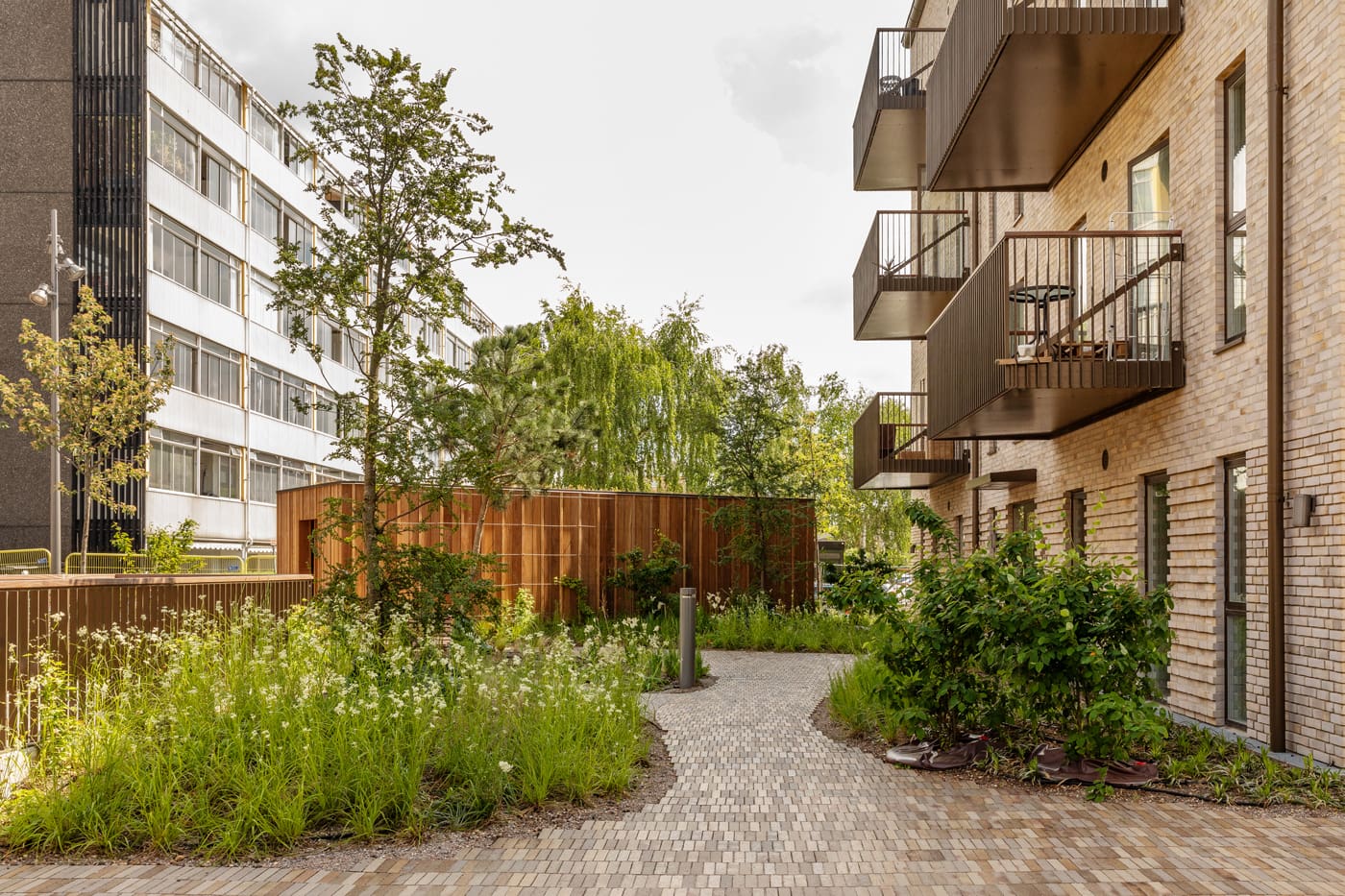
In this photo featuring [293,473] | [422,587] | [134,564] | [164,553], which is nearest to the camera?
[422,587]

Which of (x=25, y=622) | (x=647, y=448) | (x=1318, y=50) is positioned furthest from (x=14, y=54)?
(x=1318, y=50)

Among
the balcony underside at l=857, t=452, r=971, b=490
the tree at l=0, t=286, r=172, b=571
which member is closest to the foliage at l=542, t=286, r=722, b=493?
the tree at l=0, t=286, r=172, b=571

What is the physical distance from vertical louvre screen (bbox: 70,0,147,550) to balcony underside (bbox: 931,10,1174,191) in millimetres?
22829

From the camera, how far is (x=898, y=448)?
18.0 metres

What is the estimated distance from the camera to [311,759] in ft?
19.4

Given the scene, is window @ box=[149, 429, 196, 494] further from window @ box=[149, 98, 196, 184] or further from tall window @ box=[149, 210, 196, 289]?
window @ box=[149, 98, 196, 184]

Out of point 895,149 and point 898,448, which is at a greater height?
point 895,149

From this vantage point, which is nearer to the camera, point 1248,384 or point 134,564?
point 1248,384

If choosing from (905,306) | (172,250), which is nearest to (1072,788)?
(905,306)

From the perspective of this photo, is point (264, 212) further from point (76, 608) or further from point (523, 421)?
point (76, 608)

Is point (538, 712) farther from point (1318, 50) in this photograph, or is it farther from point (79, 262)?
→ point (79, 262)

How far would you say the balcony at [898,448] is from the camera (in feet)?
59.7

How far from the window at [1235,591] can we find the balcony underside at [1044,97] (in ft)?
13.4

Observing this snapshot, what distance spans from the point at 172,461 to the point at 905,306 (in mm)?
21272
